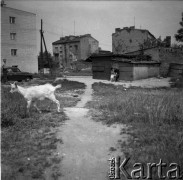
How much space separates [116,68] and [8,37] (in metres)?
20.6

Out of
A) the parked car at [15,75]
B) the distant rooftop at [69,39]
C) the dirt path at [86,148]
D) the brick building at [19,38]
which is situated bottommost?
the dirt path at [86,148]

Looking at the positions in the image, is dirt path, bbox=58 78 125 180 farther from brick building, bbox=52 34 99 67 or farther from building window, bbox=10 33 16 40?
brick building, bbox=52 34 99 67

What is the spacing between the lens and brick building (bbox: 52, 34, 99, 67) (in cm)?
6097

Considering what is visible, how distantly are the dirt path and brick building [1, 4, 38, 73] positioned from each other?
106 ft

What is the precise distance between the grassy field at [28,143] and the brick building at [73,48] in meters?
52.9

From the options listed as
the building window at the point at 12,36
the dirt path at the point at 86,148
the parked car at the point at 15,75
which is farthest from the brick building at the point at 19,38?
the dirt path at the point at 86,148

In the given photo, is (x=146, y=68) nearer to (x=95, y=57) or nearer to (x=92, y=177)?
(x=95, y=57)

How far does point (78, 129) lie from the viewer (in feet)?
24.1

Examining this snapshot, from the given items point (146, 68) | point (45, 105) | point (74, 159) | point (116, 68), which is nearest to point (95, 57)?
point (116, 68)

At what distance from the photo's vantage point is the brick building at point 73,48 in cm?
6097

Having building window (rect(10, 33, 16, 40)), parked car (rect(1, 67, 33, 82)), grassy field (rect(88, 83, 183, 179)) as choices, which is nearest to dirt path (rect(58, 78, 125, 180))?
grassy field (rect(88, 83, 183, 179))

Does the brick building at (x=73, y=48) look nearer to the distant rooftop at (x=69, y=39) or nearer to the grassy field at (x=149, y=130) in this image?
the distant rooftop at (x=69, y=39)

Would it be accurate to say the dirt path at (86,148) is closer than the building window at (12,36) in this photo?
Yes

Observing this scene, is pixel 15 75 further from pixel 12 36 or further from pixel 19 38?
pixel 19 38
